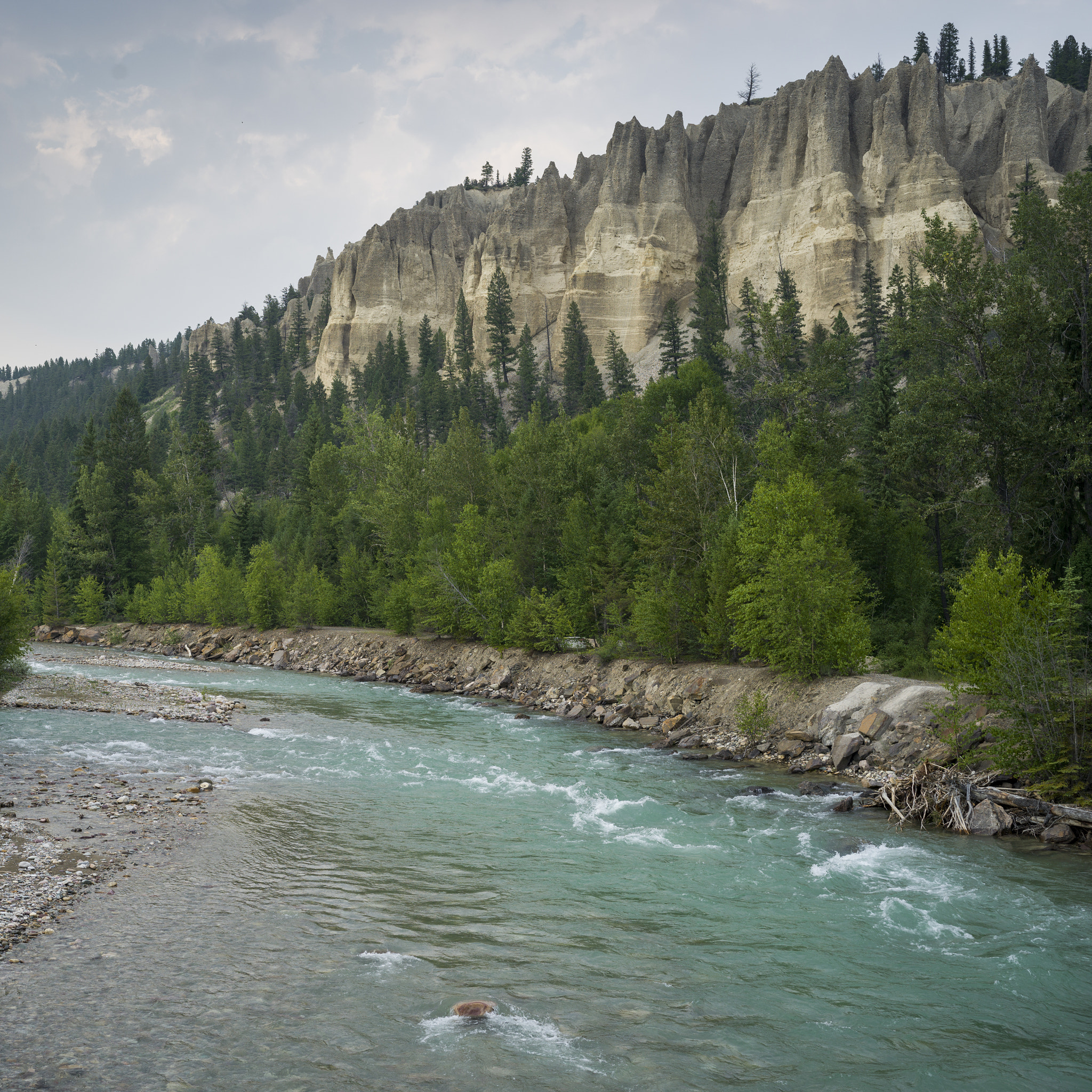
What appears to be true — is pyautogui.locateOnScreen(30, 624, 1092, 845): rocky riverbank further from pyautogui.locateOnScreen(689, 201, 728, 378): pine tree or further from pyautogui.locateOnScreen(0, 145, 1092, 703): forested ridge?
pyautogui.locateOnScreen(689, 201, 728, 378): pine tree

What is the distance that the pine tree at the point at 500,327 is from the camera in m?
108

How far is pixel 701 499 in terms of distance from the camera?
118 ft

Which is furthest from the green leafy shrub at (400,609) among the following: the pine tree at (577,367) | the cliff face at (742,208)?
the cliff face at (742,208)

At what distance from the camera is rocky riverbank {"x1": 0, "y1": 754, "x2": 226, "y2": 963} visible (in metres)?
10.8

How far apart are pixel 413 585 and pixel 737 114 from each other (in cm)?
10968

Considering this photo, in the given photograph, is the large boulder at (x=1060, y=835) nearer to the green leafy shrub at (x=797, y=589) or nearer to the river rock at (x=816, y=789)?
the river rock at (x=816, y=789)

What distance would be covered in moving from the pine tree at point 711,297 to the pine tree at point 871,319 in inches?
571

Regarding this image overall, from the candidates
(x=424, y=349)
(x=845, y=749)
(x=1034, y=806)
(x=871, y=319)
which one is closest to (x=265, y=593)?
(x=845, y=749)

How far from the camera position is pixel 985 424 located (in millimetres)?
27594

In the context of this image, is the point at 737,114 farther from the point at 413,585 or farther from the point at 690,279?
the point at 413,585

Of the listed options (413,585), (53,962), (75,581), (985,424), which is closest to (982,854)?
(53,962)

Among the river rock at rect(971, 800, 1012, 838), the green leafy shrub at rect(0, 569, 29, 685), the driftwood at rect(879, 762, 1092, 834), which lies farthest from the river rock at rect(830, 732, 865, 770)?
the green leafy shrub at rect(0, 569, 29, 685)

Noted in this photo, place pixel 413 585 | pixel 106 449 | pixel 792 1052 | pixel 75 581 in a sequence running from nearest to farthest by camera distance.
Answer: pixel 792 1052, pixel 413 585, pixel 75 581, pixel 106 449

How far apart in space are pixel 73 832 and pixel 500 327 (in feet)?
340
